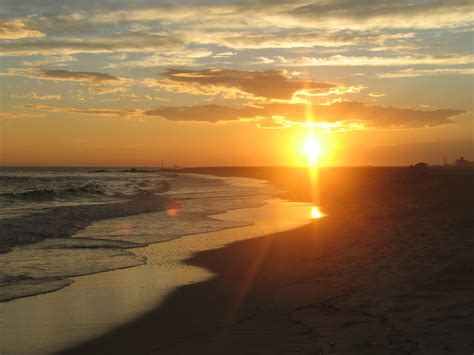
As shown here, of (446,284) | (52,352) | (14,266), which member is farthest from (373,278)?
(14,266)

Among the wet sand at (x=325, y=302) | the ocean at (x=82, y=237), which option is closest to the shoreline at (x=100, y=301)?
the wet sand at (x=325, y=302)

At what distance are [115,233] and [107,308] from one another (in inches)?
418

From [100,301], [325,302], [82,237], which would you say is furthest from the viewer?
[82,237]

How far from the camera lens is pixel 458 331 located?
21.7 feet

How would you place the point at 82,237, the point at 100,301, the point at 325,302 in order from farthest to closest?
1. the point at 82,237
2. the point at 100,301
3. the point at 325,302

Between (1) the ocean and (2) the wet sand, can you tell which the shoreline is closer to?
(2) the wet sand

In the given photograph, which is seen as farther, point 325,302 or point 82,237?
point 82,237

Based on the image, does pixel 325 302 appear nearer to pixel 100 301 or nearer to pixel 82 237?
pixel 100 301

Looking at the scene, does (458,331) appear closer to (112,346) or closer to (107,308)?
(112,346)

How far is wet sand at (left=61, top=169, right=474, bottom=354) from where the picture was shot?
22.5 feet

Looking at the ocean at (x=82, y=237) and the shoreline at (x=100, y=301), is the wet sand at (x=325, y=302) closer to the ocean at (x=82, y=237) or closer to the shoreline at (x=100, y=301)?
the shoreline at (x=100, y=301)

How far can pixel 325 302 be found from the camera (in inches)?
347

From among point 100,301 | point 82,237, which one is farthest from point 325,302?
point 82,237

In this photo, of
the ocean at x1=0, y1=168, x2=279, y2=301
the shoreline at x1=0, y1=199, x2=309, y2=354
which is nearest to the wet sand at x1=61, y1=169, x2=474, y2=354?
the shoreline at x1=0, y1=199, x2=309, y2=354
